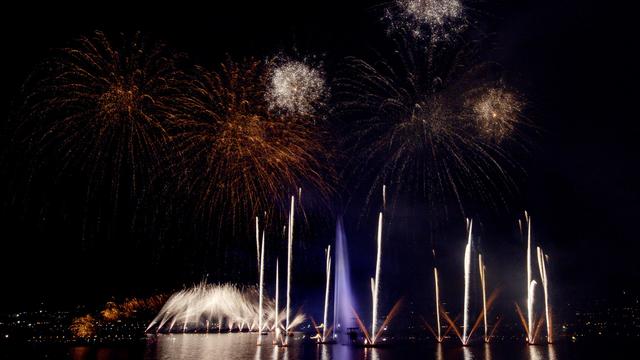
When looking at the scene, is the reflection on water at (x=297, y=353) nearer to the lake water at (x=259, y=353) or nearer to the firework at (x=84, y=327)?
the lake water at (x=259, y=353)

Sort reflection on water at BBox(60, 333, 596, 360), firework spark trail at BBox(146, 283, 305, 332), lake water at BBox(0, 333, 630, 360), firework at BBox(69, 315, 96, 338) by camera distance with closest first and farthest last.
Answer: lake water at BBox(0, 333, 630, 360), reflection on water at BBox(60, 333, 596, 360), firework at BBox(69, 315, 96, 338), firework spark trail at BBox(146, 283, 305, 332)

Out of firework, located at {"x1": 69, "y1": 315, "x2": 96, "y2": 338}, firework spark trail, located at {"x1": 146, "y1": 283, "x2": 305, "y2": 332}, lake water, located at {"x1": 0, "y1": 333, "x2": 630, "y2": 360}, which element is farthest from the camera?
firework spark trail, located at {"x1": 146, "y1": 283, "x2": 305, "y2": 332}

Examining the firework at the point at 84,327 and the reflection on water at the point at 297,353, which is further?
the firework at the point at 84,327

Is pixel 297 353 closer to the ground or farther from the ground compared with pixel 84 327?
closer to the ground

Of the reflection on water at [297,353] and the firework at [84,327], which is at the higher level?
the firework at [84,327]

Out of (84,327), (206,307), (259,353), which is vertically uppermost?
(206,307)

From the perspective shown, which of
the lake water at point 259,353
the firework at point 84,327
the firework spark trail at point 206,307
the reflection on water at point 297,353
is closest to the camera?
the lake water at point 259,353

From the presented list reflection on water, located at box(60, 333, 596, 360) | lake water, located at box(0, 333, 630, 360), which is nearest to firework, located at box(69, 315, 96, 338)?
lake water, located at box(0, 333, 630, 360)

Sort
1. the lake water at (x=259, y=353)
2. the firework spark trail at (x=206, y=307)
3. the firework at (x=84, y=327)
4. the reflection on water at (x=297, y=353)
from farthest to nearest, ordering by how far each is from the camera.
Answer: the firework spark trail at (x=206, y=307), the firework at (x=84, y=327), the reflection on water at (x=297, y=353), the lake water at (x=259, y=353)

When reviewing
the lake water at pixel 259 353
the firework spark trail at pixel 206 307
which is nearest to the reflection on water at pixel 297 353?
the lake water at pixel 259 353

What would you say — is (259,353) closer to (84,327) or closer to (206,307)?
(84,327)

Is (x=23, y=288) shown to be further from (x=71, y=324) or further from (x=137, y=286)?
(x=71, y=324)

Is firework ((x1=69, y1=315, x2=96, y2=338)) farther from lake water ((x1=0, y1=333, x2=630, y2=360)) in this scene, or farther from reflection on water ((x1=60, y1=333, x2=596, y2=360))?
reflection on water ((x1=60, y1=333, x2=596, y2=360))

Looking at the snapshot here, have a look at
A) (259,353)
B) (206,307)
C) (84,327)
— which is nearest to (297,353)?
(259,353)
